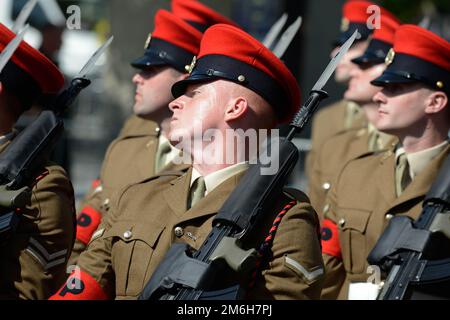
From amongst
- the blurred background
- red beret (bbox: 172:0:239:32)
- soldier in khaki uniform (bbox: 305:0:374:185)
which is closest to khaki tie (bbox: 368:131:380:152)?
soldier in khaki uniform (bbox: 305:0:374:185)

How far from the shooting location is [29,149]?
537cm

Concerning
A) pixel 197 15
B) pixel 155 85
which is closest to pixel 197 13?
pixel 197 15

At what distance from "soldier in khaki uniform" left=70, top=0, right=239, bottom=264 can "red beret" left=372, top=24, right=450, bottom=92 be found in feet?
4.55

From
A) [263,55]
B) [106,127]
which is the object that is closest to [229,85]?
[263,55]

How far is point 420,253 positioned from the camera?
4.97 metres

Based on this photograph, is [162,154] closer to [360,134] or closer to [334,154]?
[334,154]

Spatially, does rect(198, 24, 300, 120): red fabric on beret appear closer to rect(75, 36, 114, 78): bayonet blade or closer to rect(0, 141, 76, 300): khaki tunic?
rect(75, 36, 114, 78): bayonet blade

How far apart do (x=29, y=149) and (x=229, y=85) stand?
102cm

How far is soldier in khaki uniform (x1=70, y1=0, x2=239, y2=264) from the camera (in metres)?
6.97

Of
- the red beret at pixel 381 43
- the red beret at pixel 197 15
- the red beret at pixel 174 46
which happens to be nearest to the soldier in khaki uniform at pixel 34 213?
the red beret at pixel 174 46

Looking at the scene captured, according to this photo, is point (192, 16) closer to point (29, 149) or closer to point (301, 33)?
point (29, 149)

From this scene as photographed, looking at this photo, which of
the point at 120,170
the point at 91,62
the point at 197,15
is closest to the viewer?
the point at 91,62

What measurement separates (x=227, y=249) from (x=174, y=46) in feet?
9.07

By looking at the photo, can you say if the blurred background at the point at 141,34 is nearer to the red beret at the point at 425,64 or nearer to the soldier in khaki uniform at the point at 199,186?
the red beret at the point at 425,64
